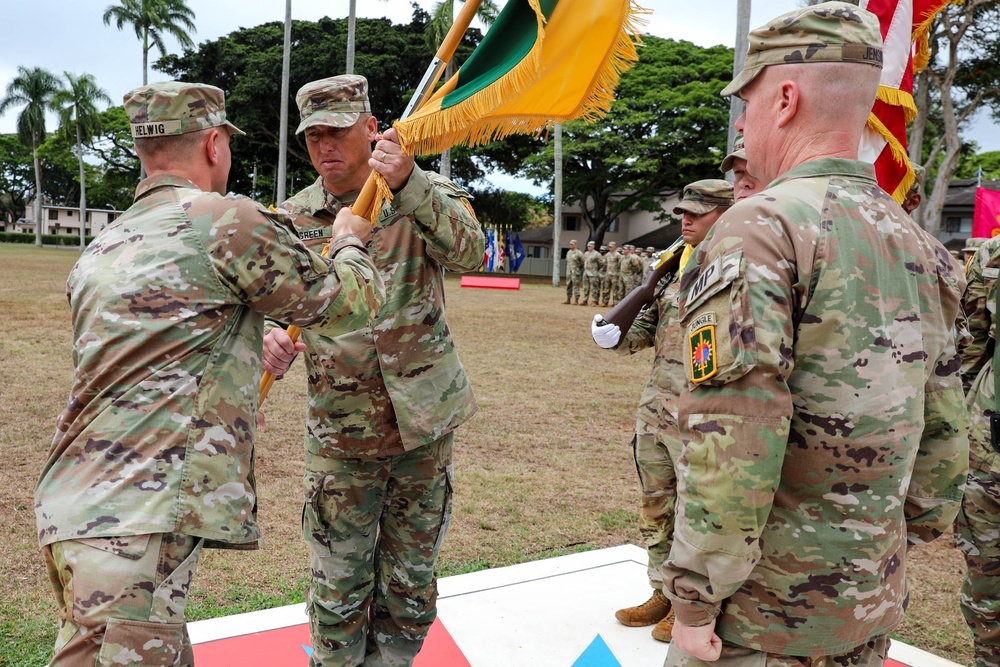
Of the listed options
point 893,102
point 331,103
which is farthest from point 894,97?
point 331,103

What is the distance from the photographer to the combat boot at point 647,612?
3.82 metres

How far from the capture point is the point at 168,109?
87.7 inches

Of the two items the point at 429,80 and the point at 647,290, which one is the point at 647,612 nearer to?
the point at 647,290

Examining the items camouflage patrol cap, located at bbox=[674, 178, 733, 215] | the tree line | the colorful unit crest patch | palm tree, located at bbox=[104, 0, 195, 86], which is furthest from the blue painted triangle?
palm tree, located at bbox=[104, 0, 195, 86]

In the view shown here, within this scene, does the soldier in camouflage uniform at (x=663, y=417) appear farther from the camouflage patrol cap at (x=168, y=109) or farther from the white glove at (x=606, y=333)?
the camouflage patrol cap at (x=168, y=109)

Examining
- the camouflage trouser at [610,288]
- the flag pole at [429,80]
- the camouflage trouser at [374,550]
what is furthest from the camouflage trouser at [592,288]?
the flag pole at [429,80]

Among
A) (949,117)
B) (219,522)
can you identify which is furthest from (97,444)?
(949,117)

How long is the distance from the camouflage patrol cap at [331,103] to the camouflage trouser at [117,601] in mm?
1683

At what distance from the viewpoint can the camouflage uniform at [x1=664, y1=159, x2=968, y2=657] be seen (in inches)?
64.3

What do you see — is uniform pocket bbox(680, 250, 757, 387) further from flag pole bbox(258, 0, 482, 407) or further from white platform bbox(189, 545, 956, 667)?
white platform bbox(189, 545, 956, 667)

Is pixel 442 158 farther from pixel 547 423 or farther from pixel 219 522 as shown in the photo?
pixel 219 522

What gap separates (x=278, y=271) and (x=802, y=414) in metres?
1.41

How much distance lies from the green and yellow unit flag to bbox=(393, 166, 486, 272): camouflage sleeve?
16 cm

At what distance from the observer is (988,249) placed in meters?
3.54
